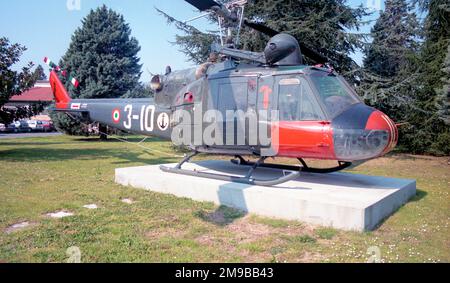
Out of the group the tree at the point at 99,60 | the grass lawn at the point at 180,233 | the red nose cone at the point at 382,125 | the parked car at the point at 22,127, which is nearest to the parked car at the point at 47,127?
the parked car at the point at 22,127

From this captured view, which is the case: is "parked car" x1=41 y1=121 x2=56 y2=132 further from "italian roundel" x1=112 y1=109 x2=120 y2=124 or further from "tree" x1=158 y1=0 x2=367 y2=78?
"italian roundel" x1=112 y1=109 x2=120 y2=124

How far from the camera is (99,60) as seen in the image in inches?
912

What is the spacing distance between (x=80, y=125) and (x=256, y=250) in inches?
835

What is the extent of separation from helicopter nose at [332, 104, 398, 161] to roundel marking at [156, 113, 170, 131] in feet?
13.3

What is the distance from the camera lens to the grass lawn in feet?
14.0

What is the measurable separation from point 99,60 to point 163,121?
16.7 m

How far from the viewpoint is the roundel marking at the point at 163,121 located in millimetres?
8445

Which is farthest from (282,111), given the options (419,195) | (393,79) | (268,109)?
(393,79)

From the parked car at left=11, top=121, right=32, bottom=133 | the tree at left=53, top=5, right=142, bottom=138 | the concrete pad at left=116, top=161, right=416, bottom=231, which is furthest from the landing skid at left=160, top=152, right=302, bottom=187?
the parked car at left=11, top=121, right=32, bottom=133

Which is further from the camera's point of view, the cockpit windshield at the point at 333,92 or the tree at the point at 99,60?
the tree at the point at 99,60

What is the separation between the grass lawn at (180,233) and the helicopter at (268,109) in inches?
45.7

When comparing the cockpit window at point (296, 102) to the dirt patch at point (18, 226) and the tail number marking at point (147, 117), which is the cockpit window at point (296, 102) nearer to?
the tail number marking at point (147, 117)

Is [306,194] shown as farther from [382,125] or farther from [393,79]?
[393,79]
